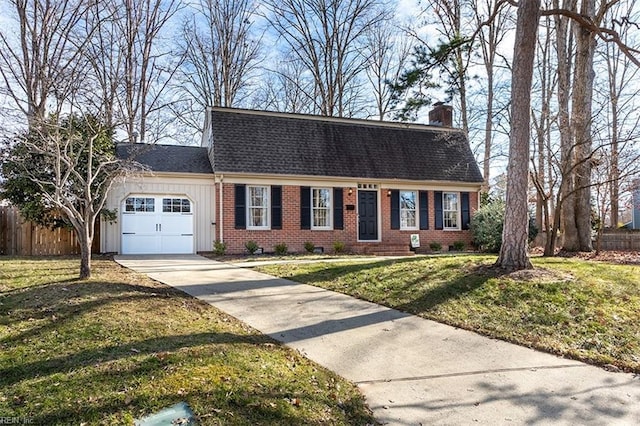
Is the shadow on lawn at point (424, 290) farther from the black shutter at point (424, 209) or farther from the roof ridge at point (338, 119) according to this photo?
the black shutter at point (424, 209)

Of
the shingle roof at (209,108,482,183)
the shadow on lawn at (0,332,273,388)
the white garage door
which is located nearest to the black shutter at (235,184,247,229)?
the shingle roof at (209,108,482,183)

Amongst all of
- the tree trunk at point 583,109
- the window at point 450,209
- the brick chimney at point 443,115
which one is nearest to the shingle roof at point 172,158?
the window at point 450,209

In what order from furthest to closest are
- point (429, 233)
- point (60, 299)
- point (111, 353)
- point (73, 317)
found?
point (429, 233) < point (60, 299) < point (73, 317) < point (111, 353)

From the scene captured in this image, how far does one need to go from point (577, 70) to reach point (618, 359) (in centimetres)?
1170

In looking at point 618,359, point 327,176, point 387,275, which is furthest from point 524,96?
point 327,176

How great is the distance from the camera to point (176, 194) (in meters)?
15.5

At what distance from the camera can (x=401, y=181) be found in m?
17.9

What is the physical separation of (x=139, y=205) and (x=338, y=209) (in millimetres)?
7229

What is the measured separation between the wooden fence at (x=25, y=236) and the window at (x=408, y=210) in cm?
1223

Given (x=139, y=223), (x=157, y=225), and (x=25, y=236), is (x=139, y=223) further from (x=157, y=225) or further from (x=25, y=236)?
(x=25, y=236)

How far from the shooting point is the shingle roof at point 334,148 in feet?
53.4

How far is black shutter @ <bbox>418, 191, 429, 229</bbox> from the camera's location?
1834 centimetres

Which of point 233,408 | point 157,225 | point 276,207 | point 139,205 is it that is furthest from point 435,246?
point 233,408

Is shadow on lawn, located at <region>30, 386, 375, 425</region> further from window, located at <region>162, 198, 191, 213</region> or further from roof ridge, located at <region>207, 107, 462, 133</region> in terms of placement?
roof ridge, located at <region>207, 107, 462, 133</region>
